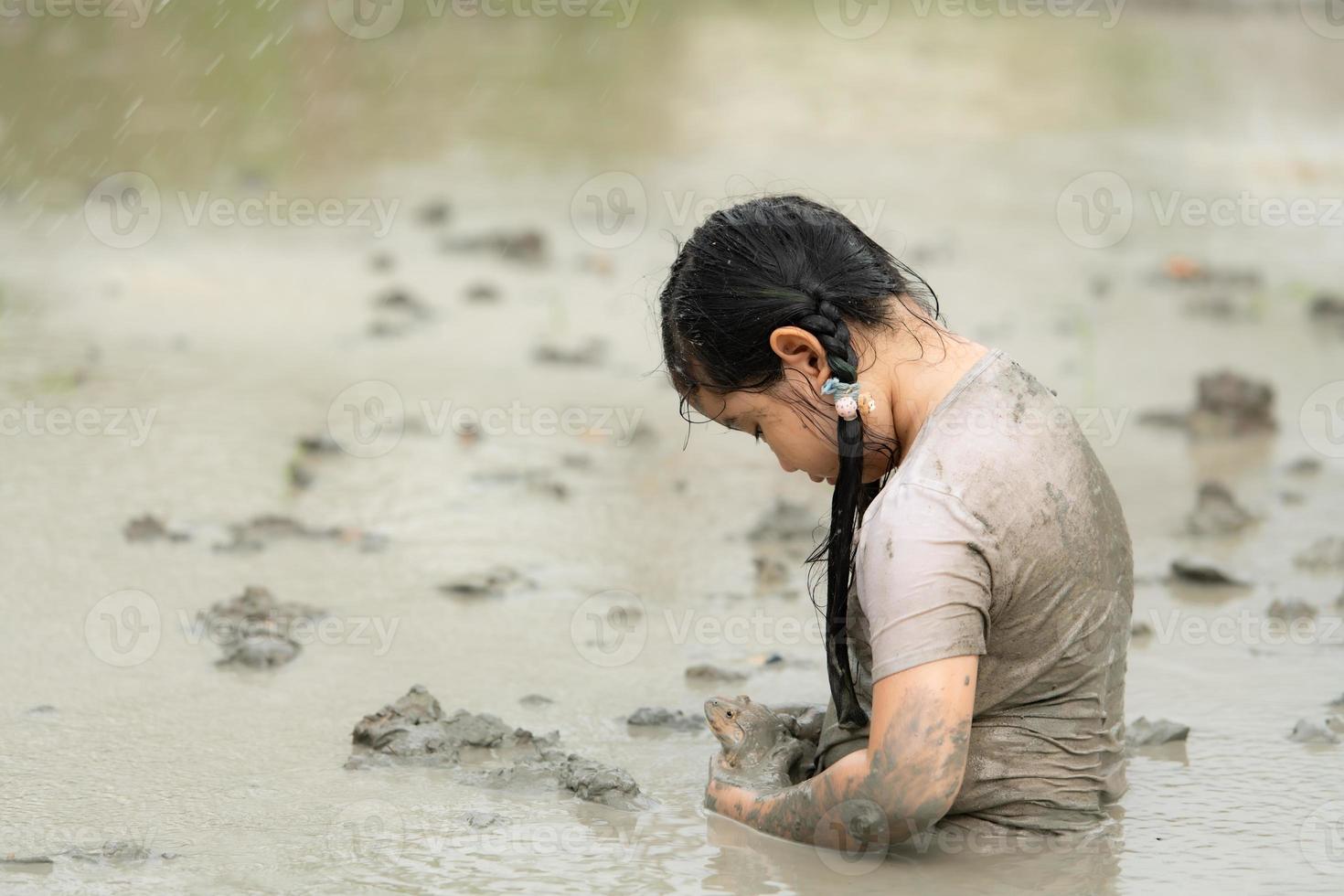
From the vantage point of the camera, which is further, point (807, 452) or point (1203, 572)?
point (1203, 572)

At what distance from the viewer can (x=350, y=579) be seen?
14.7 feet

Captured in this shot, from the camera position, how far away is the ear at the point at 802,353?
9.06 feet

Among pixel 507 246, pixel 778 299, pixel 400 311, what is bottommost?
pixel 778 299
